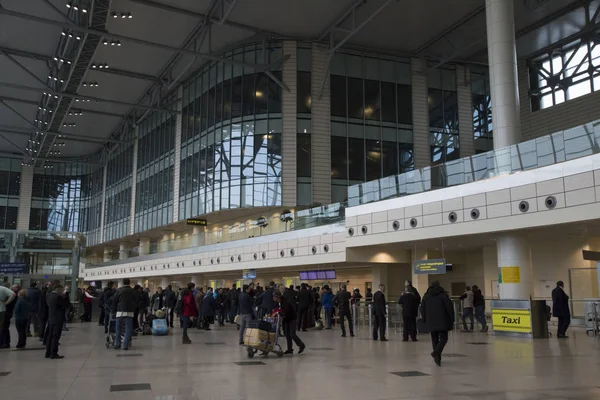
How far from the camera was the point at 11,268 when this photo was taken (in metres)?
27.6

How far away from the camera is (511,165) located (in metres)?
17.4

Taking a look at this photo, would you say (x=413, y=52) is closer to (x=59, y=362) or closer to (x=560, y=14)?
(x=560, y=14)

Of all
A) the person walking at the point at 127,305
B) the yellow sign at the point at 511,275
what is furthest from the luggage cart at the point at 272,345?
the yellow sign at the point at 511,275

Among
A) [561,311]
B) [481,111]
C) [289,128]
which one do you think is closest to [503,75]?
[561,311]

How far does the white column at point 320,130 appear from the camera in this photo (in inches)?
1326

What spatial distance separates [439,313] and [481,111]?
103ft

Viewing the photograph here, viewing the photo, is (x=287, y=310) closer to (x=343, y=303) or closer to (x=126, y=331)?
(x=126, y=331)

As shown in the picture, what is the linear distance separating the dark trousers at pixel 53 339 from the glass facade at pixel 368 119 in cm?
2356

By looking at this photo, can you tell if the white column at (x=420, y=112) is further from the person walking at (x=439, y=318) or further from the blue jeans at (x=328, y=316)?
the person walking at (x=439, y=318)

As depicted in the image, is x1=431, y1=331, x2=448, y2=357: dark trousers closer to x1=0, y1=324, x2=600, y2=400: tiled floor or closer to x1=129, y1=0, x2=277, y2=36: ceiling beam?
x1=0, y1=324, x2=600, y2=400: tiled floor

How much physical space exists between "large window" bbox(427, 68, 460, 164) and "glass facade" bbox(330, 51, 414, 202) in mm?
1744

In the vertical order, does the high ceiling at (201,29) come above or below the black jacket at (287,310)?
above

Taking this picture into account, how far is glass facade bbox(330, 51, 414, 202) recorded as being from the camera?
1362 inches

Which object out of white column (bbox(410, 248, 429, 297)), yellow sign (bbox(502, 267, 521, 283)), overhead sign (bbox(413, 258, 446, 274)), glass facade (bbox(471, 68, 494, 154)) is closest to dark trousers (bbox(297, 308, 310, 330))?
overhead sign (bbox(413, 258, 446, 274))
